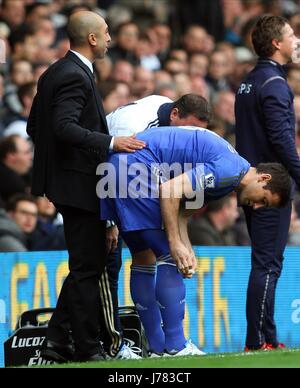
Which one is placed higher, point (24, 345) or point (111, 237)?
point (111, 237)

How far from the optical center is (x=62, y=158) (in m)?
8.62

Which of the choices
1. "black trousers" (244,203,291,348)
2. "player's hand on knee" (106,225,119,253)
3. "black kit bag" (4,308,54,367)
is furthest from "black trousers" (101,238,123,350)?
"black trousers" (244,203,291,348)

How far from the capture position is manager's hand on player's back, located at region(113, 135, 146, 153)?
28.1ft

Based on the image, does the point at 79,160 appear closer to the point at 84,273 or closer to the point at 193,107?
the point at 84,273

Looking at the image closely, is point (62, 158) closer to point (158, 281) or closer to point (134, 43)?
point (158, 281)

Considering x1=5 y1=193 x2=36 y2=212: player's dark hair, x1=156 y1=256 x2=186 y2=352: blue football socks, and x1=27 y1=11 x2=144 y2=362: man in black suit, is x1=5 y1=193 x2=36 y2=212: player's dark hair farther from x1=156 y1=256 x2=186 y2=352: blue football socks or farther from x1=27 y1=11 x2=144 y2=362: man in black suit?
x1=156 y1=256 x2=186 y2=352: blue football socks

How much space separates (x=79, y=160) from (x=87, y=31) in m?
0.92

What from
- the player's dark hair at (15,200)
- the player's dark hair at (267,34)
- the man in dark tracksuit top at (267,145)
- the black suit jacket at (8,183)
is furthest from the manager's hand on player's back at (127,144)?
the black suit jacket at (8,183)

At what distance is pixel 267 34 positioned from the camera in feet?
32.3

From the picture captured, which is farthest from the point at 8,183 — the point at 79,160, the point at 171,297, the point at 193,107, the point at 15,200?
the point at 171,297

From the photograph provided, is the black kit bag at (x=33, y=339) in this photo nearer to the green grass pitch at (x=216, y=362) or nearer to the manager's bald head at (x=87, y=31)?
the green grass pitch at (x=216, y=362)

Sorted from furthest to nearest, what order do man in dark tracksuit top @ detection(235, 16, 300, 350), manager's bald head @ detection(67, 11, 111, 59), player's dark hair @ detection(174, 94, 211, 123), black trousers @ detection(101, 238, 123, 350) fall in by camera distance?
man in dark tracksuit top @ detection(235, 16, 300, 350) < black trousers @ detection(101, 238, 123, 350) < player's dark hair @ detection(174, 94, 211, 123) < manager's bald head @ detection(67, 11, 111, 59)

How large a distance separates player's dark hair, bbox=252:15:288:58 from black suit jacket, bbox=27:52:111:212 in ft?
5.63

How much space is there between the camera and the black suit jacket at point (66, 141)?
8492mm
